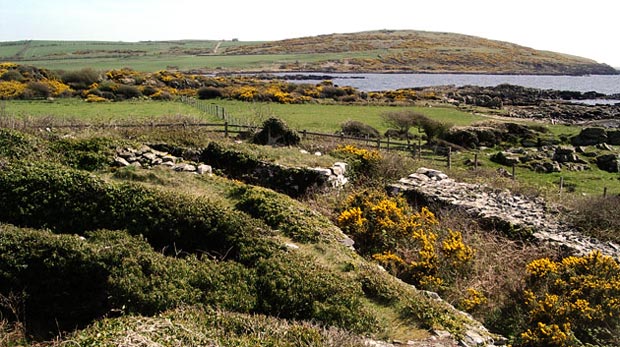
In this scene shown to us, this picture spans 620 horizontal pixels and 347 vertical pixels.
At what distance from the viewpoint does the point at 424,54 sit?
15062 centimetres

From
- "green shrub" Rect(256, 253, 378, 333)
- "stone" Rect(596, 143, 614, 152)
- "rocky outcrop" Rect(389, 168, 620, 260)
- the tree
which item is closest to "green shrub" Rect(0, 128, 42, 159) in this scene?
"green shrub" Rect(256, 253, 378, 333)

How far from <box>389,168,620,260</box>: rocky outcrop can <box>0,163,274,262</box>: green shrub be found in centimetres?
696

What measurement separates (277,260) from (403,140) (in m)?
23.6

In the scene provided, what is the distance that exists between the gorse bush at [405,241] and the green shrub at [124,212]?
311 centimetres

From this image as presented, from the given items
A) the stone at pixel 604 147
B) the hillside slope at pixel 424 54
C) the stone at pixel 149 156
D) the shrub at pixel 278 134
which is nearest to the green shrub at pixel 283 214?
the stone at pixel 149 156

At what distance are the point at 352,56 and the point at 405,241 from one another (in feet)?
468

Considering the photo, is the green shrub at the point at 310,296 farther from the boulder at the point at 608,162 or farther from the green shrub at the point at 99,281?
the boulder at the point at 608,162

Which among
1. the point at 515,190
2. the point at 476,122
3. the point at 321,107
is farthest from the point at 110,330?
the point at 321,107

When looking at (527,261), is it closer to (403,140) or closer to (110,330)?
(110,330)

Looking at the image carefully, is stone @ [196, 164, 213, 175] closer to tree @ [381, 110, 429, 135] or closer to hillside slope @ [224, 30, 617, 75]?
tree @ [381, 110, 429, 135]

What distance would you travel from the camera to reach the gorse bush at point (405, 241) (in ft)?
Result: 36.9

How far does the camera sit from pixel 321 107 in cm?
4759

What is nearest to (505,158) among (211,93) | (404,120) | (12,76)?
(404,120)

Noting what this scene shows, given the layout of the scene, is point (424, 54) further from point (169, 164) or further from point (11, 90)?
point (169, 164)
